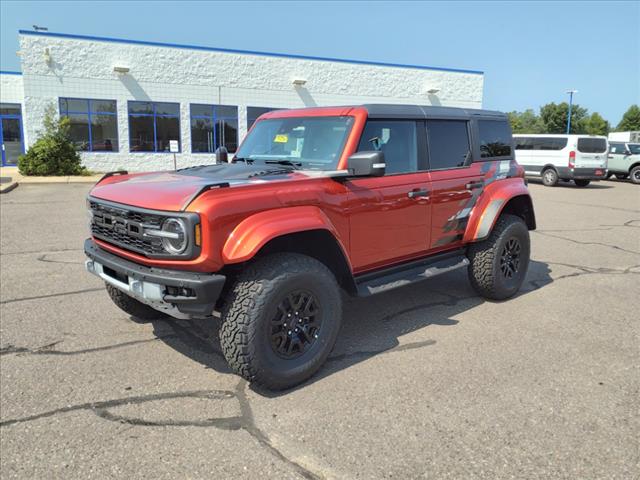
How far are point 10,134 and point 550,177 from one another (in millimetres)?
25466

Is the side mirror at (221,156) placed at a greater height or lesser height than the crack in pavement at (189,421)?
greater

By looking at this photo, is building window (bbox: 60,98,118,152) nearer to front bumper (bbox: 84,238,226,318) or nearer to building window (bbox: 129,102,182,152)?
Result: building window (bbox: 129,102,182,152)

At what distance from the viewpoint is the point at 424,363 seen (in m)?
3.85

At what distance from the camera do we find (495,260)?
16.5 ft

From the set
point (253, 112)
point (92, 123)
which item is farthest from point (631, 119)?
point (92, 123)

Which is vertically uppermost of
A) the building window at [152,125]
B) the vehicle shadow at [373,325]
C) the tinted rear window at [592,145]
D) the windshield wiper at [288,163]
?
the building window at [152,125]

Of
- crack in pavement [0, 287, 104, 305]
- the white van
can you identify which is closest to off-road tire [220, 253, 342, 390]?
crack in pavement [0, 287, 104, 305]

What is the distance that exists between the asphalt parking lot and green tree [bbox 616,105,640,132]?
262 ft

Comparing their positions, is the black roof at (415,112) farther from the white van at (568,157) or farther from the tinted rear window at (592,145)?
the tinted rear window at (592,145)

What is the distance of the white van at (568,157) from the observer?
61.2 ft

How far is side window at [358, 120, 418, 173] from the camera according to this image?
4.16m

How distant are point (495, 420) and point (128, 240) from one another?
2.68 m

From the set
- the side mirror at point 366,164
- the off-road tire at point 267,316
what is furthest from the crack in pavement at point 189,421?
the side mirror at point 366,164

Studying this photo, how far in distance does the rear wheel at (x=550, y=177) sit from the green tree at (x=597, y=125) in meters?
65.0
